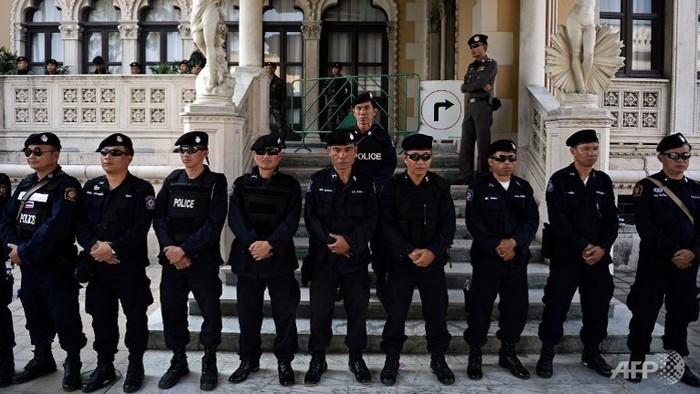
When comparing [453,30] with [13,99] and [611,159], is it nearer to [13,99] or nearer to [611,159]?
[611,159]

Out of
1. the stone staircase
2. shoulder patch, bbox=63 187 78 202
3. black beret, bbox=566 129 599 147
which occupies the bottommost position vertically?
the stone staircase

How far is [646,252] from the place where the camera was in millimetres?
4875

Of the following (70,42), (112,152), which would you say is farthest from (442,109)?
(70,42)

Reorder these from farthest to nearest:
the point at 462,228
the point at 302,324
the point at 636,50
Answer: the point at 636,50 < the point at 462,228 < the point at 302,324

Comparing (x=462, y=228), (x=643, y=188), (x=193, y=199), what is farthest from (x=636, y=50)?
(x=193, y=199)

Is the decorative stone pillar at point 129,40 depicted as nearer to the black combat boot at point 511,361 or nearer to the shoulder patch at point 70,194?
the shoulder patch at point 70,194

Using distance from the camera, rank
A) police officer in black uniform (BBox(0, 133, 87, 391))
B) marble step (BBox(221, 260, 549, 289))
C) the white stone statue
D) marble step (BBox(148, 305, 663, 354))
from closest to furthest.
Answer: police officer in black uniform (BBox(0, 133, 87, 391)) < marble step (BBox(148, 305, 663, 354)) < marble step (BBox(221, 260, 549, 289)) < the white stone statue

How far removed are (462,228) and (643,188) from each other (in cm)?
249

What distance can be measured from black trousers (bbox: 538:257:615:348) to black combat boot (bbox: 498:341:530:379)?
0.29 m

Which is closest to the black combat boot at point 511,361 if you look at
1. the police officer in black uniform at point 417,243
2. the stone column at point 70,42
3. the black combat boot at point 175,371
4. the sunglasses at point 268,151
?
the police officer in black uniform at point 417,243

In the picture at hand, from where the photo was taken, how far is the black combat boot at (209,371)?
15.3 ft

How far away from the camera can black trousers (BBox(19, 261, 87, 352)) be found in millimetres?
4645

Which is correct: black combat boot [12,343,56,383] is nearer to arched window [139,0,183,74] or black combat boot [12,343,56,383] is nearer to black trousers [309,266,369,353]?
black trousers [309,266,369,353]

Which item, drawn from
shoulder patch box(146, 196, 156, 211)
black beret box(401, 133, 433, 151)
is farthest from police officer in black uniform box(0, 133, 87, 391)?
black beret box(401, 133, 433, 151)
